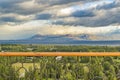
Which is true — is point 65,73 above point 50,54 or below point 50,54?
below

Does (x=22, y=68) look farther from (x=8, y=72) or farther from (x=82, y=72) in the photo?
(x=82, y=72)

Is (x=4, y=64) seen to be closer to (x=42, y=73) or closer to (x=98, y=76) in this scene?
(x=42, y=73)

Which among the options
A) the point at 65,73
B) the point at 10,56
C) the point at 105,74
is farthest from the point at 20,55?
the point at 105,74

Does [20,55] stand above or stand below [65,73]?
above

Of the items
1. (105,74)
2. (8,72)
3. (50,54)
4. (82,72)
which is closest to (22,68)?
(8,72)

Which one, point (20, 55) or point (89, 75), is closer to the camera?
point (20, 55)

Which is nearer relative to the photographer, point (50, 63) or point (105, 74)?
point (50, 63)
